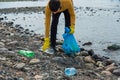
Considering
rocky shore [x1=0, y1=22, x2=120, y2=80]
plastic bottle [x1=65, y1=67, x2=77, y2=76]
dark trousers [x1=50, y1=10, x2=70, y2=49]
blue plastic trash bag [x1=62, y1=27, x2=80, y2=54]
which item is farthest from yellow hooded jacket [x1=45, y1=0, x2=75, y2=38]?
plastic bottle [x1=65, y1=67, x2=77, y2=76]

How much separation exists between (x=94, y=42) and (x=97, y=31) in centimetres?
369

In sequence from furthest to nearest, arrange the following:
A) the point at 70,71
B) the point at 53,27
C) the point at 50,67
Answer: the point at 53,27 → the point at 50,67 → the point at 70,71

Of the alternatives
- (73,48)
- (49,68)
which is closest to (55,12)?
(73,48)

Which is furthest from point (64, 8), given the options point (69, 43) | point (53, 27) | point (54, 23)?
point (69, 43)

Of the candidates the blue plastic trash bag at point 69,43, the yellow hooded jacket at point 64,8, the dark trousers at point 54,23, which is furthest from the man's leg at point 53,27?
the blue plastic trash bag at point 69,43

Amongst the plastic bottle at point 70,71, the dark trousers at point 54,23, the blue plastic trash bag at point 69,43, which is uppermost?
the dark trousers at point 54,23

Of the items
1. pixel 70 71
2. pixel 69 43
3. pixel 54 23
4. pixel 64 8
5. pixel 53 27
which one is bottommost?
pixel 70 71

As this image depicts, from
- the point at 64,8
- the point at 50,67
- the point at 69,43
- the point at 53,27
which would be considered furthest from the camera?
the point at 53,27

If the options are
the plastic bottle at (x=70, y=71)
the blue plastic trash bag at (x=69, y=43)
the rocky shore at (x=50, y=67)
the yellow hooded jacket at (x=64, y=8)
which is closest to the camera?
the rocky shore at (x=50, y=67)

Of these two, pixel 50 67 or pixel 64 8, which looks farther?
pixel 64 8

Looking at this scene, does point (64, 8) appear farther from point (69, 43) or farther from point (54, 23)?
point (69, 43)

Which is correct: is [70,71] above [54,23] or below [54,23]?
below

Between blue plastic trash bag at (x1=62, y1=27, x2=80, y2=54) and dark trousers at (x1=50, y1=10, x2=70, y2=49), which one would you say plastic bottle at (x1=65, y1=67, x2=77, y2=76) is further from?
dark trousers at (x1=50, y1=10, x2=70, y2=49)

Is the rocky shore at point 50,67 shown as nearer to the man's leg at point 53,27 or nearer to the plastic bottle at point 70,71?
the plastic bottle at point 70,71
